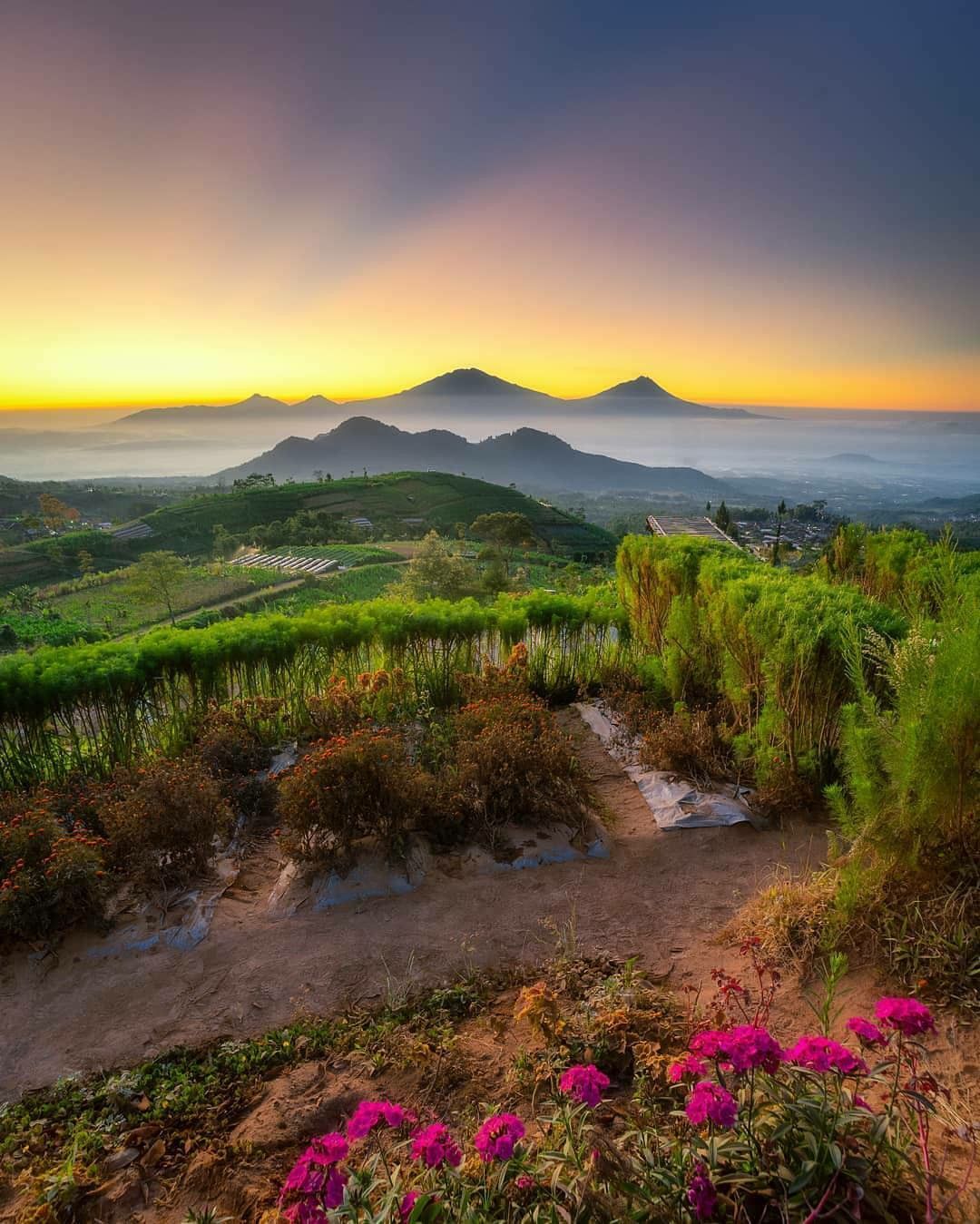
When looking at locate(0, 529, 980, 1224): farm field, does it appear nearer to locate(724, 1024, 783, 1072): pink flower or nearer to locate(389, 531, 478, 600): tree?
locate(724, 1024, 783, 1072): pink flower

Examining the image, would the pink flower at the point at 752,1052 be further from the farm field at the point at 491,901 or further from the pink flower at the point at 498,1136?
the pink flower at the point at 498,1136

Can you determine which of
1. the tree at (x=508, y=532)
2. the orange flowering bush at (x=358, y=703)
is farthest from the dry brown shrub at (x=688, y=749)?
the tree at (x=508, y=532)

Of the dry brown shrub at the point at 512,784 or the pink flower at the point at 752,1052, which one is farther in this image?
the dry brown shrub at the point at 512,784

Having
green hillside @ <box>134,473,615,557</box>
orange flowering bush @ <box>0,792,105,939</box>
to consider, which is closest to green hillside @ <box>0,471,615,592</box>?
green hillside @ <box>134,473,615,557</box>

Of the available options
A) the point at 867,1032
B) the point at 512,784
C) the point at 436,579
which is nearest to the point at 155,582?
the point at 436,579

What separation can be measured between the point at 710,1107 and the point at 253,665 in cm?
519

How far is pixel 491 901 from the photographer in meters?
3.92

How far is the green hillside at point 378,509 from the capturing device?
198 ft

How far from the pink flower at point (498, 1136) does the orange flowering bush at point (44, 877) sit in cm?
309

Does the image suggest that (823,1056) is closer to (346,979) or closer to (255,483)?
(346,979)

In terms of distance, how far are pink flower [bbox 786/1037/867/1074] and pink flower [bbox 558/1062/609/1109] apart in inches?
22.1

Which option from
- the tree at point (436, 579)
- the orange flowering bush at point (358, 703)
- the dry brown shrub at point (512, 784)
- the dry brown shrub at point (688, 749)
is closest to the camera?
the dry brown shrub at point (512, 784)

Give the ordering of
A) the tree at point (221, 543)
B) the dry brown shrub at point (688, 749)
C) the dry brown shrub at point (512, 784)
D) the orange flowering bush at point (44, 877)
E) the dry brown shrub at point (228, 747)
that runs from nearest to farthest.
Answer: the orange flowering bush at point (44, 877) → the dry brown shrub at point (512, 784) → the dry brown shrub at point (228, 747) → the dry brown shrub at point (688, 749) → the tree at point (221, 543)

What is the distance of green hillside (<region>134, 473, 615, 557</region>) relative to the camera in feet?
198
